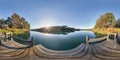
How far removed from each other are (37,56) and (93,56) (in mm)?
4489

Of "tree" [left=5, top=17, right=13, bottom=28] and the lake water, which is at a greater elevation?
"tree" [left=5, top=17, right=13, bottom=28]

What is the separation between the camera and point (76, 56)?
15016mm

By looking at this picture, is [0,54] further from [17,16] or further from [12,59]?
[17,16]

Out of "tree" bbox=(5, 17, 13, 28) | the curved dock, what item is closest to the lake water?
Answer: the curved dock

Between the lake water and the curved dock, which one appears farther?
the lake water

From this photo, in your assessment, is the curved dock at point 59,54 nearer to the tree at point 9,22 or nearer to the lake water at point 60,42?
the lake water at point 60,42

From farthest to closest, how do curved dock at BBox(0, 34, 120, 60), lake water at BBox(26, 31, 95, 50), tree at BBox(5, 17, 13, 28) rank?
tree at BBox(5, 17, 13, 28), lake water at BBox(26, 31, 95, 50), curved dock at BBox(0, 34, 120, 60)

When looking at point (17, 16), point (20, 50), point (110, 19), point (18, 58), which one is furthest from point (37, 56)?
point (17, 16)

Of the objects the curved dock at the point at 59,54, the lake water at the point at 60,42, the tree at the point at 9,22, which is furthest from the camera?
the tree at the point at 9,22

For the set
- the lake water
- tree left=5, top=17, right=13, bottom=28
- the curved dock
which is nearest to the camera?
the curved dock

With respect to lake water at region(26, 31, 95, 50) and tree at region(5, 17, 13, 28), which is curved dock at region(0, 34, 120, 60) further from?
tree at region(5, 17, 13, 28)

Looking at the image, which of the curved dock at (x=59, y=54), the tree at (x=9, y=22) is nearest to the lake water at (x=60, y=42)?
the curved dock at (x=59, y=54)

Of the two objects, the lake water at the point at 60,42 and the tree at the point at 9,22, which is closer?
the lake water at the point at 60,42

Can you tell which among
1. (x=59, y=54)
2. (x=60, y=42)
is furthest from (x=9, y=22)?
(x=59, y=54)
